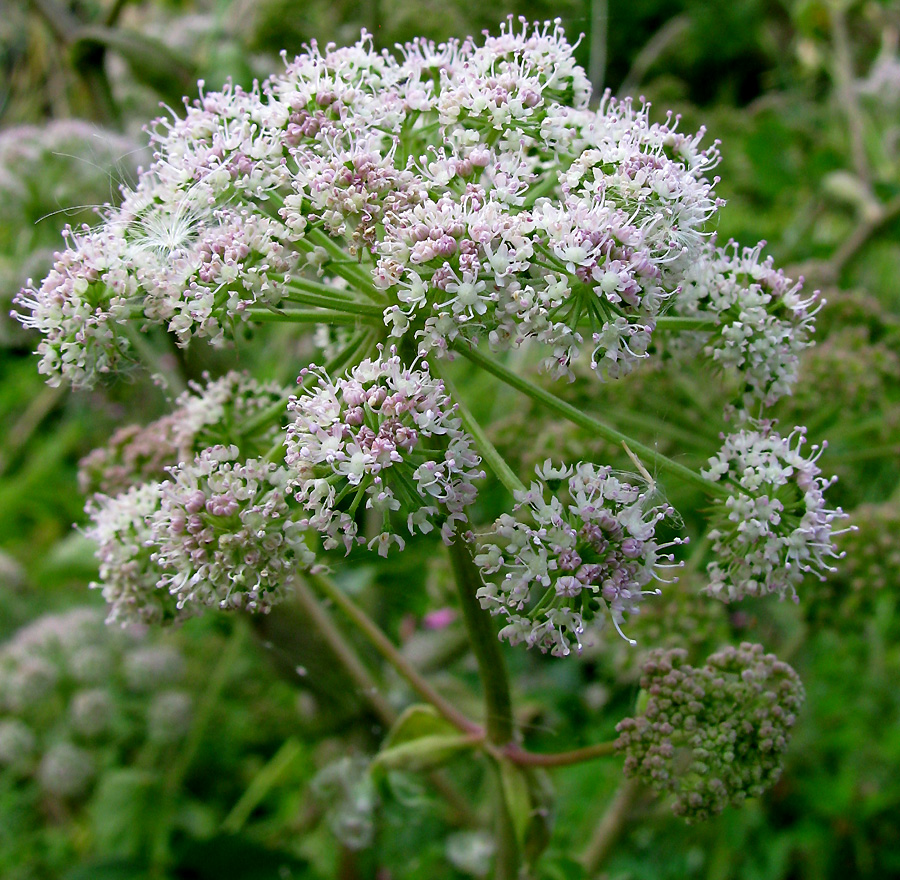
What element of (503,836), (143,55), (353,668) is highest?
(143,55)

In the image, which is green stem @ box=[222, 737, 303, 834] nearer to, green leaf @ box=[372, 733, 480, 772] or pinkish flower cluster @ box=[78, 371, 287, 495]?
green leaf @ box=[372, 733, 480, 772]

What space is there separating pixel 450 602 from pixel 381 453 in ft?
3.03

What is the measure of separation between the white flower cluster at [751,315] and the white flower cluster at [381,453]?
0.41 meters

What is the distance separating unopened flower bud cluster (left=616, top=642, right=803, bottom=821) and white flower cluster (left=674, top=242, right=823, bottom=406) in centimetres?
38

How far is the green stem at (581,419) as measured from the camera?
39.4 inches

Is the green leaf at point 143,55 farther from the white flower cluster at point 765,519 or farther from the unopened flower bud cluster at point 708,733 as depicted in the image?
the unopened flower bud cluster at point 708,733

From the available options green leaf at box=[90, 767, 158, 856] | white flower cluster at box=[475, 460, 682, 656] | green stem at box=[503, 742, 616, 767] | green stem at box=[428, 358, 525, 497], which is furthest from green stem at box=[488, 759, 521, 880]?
green leaf at box=[90, 767, 158, 856]

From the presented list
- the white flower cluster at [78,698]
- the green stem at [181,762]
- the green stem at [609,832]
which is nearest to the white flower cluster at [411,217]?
the green stem at [609,832]

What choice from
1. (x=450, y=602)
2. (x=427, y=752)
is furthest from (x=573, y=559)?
(x=450, y=602)

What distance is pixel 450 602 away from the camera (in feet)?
5.75

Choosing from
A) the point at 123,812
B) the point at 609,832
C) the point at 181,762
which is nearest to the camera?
the point at 609,832

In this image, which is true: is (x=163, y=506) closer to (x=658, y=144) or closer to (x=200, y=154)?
(x=200, y=154)

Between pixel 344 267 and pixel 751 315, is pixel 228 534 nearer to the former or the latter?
pixel 344 267

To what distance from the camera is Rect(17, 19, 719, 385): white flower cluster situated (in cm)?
94
